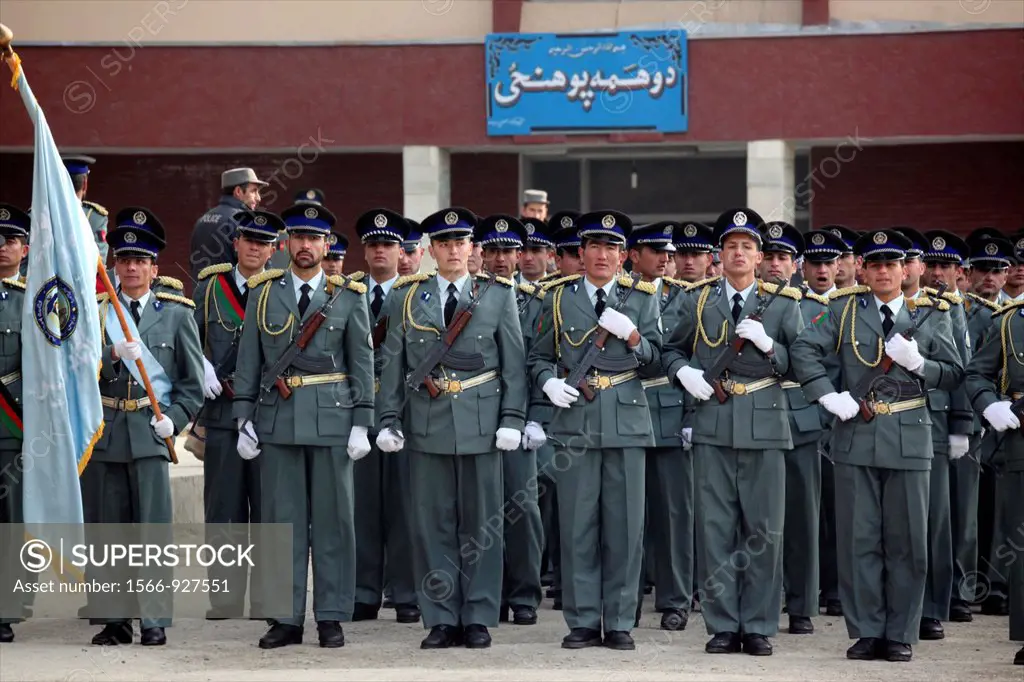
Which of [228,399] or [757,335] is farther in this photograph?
[228,399]

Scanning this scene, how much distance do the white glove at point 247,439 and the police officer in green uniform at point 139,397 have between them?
29 cm

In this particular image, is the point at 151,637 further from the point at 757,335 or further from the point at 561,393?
the point at 757,335

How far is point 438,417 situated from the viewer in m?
8.69

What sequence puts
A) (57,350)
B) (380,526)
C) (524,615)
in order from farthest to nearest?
(380,526) < (524,615) < (57,350)

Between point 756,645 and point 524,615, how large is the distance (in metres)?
1.55

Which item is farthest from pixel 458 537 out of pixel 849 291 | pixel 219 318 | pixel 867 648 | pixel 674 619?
pixel 849 291

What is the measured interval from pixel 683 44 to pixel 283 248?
31.2 ft

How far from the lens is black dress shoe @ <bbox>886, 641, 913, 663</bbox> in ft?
28.0

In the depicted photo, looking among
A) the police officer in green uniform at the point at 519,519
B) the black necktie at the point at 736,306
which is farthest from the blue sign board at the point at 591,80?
the black necktie at the point at 736,306

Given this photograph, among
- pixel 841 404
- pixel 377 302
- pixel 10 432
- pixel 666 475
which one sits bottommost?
pixel 666 475

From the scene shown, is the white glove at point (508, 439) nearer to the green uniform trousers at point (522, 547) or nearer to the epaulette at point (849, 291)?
the green uniform trousers at point (522, 547)

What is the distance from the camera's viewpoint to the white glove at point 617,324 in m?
8.61

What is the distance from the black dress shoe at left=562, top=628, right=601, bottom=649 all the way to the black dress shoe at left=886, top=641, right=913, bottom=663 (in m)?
1.43

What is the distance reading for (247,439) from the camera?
877cm
